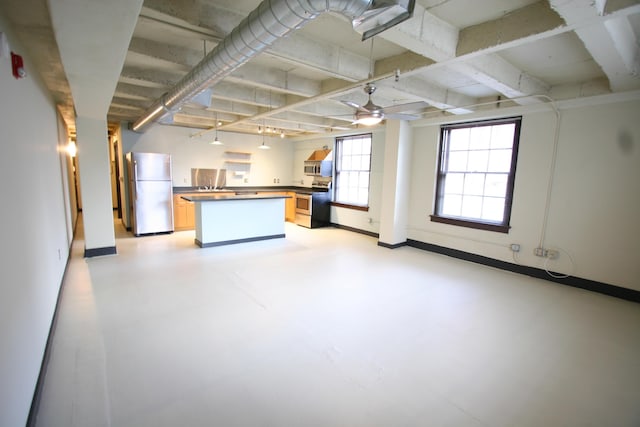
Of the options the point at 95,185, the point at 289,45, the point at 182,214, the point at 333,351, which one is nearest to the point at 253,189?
the point at 182,214

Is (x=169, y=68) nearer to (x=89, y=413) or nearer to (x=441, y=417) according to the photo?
(x=89, y=413)

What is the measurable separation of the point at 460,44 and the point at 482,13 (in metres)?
0.27

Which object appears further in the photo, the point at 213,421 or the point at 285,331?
the point at 285,331

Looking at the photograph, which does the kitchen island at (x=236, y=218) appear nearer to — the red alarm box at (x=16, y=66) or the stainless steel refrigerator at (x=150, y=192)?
the stainless steel refrigerator at (x=150, y=192)

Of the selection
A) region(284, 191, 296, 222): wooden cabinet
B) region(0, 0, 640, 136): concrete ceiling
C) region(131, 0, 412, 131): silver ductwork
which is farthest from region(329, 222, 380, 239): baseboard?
region(131, 0, 412, 131): silver ductwork

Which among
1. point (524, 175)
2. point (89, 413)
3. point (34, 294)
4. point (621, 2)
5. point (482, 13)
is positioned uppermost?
point (482, 13)

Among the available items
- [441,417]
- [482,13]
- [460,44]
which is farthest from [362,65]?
[441,417]

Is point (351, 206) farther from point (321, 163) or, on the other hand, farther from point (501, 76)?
point (501, 76)

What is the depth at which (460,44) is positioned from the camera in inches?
97.7

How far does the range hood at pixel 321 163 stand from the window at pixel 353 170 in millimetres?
Answer: 209

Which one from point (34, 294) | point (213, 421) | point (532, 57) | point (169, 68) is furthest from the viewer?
point (169, 68)

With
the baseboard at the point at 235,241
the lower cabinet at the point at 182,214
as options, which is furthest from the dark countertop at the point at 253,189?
the baseboard at the point at 235,241

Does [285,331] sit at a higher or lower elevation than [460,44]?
lower

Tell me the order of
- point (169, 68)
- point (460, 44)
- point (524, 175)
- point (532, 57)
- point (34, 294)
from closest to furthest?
point (34, 294) < point (460, 44) < point (532, 57) < point (169, 68) < point (524, 175)
